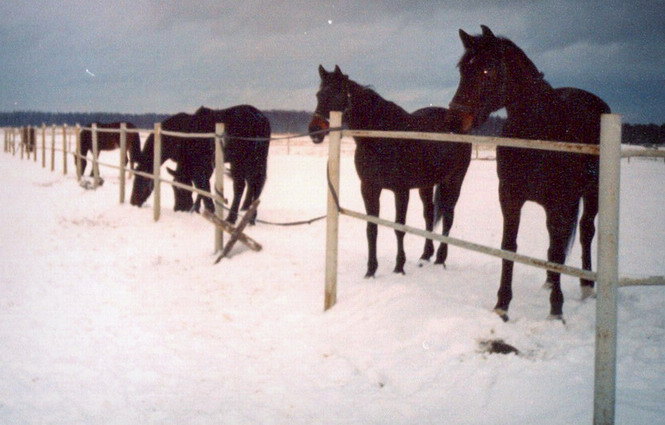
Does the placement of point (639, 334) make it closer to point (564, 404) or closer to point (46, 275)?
point (564, 404)

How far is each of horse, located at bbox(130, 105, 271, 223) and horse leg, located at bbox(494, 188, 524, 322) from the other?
396 cm

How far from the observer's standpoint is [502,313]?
3.84 meters

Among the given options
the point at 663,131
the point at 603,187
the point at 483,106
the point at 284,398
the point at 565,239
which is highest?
the point at 663,131

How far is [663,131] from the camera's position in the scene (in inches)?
2282

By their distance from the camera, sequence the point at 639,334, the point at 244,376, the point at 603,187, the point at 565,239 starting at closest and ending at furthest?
the point at 603,187 → the point at 244,376 → the point at 639,334 → the point at 565,239

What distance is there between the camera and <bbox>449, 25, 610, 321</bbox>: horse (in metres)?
3.74

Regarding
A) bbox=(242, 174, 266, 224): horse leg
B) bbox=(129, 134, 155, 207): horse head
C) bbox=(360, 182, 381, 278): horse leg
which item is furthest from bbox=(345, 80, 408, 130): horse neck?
bbox=(129, 134, 155, 207): horse head

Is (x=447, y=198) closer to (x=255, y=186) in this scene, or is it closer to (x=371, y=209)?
(x=371, y=209)

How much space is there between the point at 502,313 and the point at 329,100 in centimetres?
243

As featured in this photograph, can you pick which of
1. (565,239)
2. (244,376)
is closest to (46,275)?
(244,376)

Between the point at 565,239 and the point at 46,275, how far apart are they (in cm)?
479

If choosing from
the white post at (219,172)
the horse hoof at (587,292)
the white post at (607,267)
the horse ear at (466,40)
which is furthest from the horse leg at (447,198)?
the white post at (607,267)

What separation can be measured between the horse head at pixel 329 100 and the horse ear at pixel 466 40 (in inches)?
55.5

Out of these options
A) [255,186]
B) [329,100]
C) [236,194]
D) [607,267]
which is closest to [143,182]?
[255,186]
